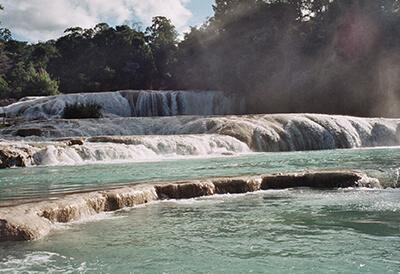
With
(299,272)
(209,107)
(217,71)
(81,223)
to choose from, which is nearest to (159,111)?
(209,107)

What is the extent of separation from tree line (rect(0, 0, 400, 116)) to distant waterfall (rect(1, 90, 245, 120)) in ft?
11.9

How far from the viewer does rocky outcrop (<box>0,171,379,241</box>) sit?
25.0ft

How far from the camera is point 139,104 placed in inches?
1754

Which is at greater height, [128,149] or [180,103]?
[180,103]

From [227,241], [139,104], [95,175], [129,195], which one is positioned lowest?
[227,241]

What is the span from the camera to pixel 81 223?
8719 millimetres

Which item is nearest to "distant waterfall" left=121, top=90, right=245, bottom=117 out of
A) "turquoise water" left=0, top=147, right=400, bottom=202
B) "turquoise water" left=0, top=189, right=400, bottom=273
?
"turquoise water" left=0, top=147, right=400, bottom=202

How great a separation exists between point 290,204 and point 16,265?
5685mm

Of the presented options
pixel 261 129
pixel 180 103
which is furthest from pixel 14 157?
pixel 180 103

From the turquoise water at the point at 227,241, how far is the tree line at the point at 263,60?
37725 millimetres

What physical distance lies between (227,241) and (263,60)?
47365 millimetres

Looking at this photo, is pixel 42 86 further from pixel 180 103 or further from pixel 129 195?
pixel 129 195

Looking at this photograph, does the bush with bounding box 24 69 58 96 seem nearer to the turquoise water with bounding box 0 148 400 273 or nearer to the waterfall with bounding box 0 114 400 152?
the waterfall with bounding box 0 114 400 152

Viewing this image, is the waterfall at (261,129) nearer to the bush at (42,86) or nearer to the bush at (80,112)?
the bush at (80,112)
